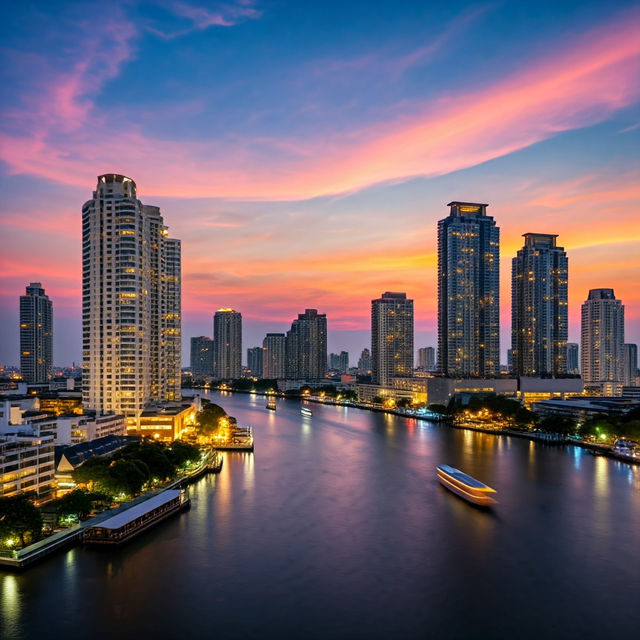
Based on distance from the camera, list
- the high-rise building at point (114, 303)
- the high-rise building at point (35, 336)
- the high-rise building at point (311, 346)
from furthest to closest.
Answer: the high-rise building at point (311, 346)
the high-rise building at point (35, 336)
the high-rise building at point (114, 303)

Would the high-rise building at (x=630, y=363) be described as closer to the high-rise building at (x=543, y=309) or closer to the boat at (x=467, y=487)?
the high-rise building at (x=543, y=309)

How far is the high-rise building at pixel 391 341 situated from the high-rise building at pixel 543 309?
97.6 ft

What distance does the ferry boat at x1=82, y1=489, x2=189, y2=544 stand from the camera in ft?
89.4

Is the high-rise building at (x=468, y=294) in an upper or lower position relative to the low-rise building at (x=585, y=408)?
upper

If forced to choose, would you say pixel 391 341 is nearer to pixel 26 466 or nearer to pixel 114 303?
pixel 114 303

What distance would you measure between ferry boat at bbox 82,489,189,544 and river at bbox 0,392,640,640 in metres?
0.63

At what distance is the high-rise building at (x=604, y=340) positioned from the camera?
133625mm

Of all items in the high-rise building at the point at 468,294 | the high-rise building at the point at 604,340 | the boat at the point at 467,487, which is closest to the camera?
the boat at the point at 467,487

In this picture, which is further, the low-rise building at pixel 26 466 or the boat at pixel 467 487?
the boat at pixel 467 487

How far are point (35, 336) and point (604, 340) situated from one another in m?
136

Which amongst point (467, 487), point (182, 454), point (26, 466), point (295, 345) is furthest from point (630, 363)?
point (26, 466)

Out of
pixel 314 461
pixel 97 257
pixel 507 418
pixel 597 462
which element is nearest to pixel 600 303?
pixel 507 418

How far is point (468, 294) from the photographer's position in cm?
10475

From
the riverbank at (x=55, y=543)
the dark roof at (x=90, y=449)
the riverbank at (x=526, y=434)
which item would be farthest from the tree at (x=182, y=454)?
the riverbank at (x=526, y=434)
